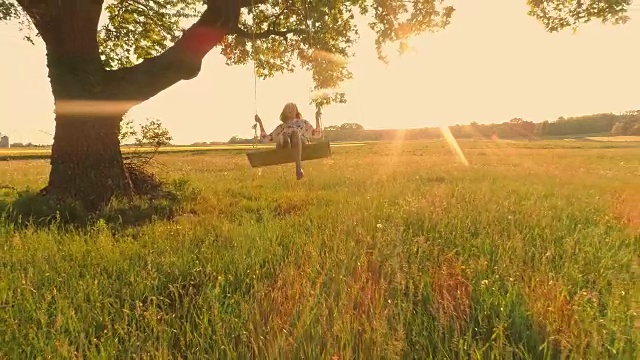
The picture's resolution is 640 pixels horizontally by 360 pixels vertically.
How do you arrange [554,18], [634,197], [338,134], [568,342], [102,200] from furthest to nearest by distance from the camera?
1. [338,134]
2. [554,18]
3. [634,197]
4. [102,200]
5. [568,342]

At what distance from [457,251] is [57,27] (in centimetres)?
813

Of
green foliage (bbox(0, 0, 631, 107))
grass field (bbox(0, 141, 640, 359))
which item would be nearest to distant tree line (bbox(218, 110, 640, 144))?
green foliage (bbox(0, 0, 631, 107))

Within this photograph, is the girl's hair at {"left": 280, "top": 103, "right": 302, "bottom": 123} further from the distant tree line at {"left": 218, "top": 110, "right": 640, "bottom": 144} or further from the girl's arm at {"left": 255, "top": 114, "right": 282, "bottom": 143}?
the distant tree line at {"left": 218, "top": 110, "right": 640, "bottom": 144}

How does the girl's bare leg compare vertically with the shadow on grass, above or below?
above

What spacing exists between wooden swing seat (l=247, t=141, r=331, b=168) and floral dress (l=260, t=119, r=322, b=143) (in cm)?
40

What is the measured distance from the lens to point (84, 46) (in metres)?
7.58

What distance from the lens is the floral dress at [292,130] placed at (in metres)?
9.23

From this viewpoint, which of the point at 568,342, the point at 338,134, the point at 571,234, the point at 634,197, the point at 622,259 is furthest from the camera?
the point at 338,134

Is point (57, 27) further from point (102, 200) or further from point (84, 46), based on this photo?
point (102, 200)

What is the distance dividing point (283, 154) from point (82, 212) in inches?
157

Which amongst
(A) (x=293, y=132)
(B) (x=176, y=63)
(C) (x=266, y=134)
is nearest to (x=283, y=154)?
(A) (x=293, y=132)

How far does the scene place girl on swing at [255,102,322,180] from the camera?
29.5ft

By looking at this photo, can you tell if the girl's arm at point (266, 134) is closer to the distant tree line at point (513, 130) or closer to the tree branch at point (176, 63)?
the tree branch at point (176, 63)

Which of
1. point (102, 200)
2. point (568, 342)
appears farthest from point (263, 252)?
point (102, 200)
